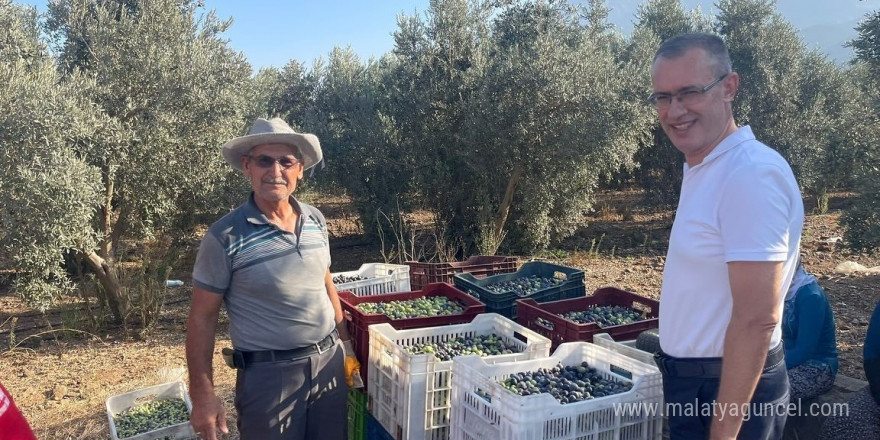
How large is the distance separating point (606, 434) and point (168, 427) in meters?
3.04

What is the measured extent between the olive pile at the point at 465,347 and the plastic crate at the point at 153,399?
1.95m

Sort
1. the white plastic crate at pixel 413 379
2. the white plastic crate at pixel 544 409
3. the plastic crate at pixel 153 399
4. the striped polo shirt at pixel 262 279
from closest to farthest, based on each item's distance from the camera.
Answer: the white plastic crate at pixel 544 409
the striped polo shirt at pixel 262 279
the white plastic crate at pixel 413 379
the plastic crate at pixel 153 399

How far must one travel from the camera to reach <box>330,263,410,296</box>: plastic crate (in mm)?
4789

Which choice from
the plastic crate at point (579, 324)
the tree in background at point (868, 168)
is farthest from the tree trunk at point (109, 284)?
the tree in background at point (868, 168)

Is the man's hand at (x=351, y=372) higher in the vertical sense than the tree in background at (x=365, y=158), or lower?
lower

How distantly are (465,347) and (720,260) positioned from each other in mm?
1881

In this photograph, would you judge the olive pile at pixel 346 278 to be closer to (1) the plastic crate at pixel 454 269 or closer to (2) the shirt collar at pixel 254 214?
(1) the plastic crate at pixel 454 269

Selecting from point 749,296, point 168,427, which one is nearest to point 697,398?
point 749,296

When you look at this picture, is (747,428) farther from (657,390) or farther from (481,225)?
(481,225)

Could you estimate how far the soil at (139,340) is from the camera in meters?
5.21

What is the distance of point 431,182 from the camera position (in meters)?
10.4

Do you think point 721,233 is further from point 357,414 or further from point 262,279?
point 357,414

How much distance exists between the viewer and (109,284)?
716 cm

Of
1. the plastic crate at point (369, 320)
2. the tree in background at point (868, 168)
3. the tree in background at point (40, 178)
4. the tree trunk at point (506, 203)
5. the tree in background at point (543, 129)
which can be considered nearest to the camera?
the plastic crate at point (369, 320)
